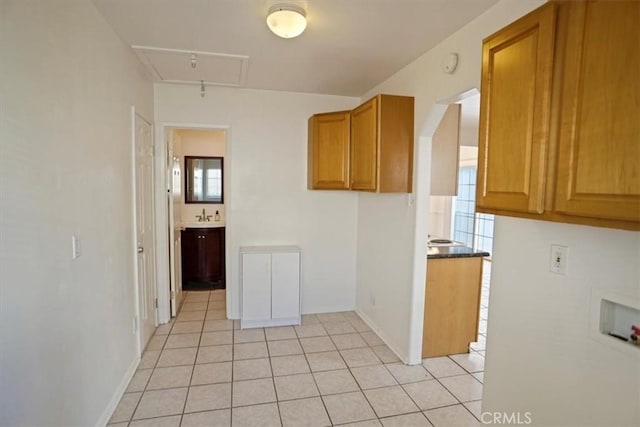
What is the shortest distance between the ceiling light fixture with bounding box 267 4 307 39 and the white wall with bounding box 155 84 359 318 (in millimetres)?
1664

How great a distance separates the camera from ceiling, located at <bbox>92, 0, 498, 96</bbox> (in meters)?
1.89

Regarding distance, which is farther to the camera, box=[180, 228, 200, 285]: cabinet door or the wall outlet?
box=[180, 228, 200, 285]: cabinet door

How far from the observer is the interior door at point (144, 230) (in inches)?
108

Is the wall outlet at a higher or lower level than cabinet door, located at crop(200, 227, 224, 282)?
higher

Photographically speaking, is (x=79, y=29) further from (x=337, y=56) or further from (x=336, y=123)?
(x=336, y=123)

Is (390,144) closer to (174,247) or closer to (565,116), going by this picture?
(565,116)

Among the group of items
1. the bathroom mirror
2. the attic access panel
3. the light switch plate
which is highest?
the attic access panel

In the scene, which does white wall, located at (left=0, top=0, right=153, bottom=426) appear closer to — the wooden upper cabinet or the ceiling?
the ceiling

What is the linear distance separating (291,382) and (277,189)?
1.97 metres

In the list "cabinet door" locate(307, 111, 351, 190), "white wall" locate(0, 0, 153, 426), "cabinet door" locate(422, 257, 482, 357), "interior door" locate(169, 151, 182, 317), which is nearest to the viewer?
"white wall" locate(0, 0, 153, 426)

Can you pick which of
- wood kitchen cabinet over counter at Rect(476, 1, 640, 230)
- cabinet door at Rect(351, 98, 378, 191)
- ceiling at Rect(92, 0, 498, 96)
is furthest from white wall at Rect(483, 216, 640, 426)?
ceiling at Rect(92, 0, 498, 96)

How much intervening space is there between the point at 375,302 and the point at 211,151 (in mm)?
3250

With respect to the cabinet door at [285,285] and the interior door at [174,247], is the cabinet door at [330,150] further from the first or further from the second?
the interior door at [174,247]

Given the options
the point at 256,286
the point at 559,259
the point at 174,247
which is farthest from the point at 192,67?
the point at 559,259
